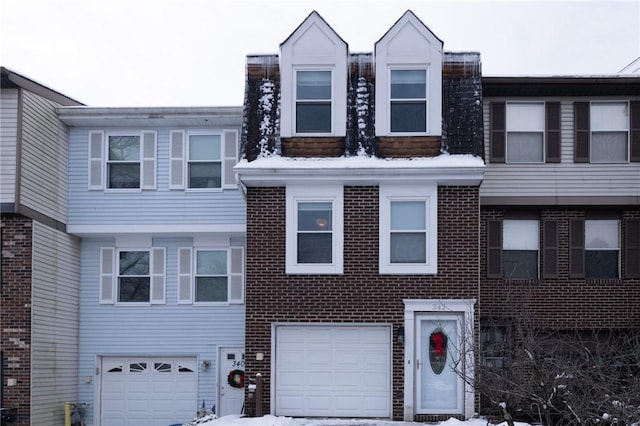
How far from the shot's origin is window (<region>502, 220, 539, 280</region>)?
66.6ft

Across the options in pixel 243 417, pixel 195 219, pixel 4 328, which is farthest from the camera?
pixel 195 219

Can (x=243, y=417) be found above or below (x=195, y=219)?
below

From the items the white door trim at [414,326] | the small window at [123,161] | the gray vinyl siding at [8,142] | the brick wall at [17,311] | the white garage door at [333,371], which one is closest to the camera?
the white door trim at [414,326]

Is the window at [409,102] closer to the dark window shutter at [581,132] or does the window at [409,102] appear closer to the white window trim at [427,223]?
the white window trim at [427,223]

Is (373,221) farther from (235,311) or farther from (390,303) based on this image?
(235,311)

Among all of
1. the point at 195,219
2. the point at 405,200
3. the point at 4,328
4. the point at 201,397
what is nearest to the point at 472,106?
the point at 405,200

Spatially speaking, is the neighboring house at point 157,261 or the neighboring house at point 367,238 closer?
the neighboring house at point 367,238

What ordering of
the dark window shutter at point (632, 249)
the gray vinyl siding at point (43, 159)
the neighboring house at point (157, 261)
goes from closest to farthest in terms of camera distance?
1. the gray vinyl siding at point (43, 159)
2. the dark window shutter at point (632, 249)
3. the neighboring house at point (157, 261)

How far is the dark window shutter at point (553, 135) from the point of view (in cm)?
2027

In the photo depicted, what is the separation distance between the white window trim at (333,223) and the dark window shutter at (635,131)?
6.95 m

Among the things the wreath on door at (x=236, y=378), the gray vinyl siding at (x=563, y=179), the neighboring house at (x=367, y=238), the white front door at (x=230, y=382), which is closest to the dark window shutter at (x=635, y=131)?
the gray vinyl siding at (x=563, y=179)

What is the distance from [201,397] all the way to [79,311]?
367 centimetres

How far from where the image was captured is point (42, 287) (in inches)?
790

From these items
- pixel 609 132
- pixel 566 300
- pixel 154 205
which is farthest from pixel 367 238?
pixel 609 132
